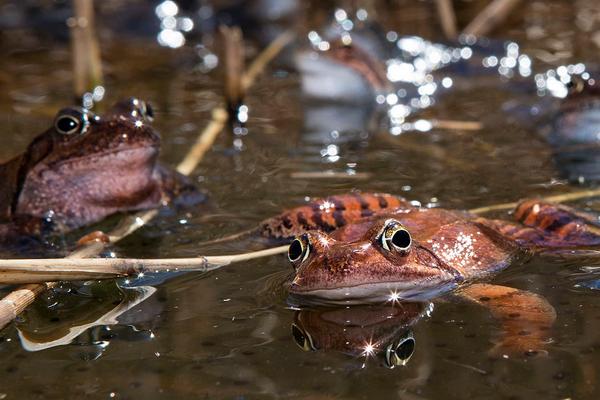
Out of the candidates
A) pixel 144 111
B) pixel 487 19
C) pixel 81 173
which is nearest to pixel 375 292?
pixel 144 111

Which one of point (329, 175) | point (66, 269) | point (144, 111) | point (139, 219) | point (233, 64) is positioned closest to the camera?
point (66, 269)

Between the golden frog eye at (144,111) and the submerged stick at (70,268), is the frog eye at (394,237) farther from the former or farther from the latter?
the golden frog eye at (144,111)

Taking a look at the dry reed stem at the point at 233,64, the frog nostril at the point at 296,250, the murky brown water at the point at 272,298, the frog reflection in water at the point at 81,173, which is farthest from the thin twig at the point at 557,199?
the dry reed stem at the point at 233,64

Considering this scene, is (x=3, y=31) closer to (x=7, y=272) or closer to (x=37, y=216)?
(x=37, y=216)

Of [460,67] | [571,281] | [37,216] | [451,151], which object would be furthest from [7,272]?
[460,67]

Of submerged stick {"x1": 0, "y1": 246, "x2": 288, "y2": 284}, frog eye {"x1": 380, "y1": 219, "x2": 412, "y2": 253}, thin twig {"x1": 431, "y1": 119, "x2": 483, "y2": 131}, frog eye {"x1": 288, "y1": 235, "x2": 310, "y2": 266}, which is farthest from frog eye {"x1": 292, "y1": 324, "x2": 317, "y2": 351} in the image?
thin twig {"x1": 431, "y1": 119, "x2": 483, "y2": 131}

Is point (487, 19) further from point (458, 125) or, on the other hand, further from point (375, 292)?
point (375, 292)

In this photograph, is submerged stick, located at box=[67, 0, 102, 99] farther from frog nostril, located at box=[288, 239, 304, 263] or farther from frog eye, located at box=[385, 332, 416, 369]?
frog eye, located at box=[385, 332, 416, 369]
